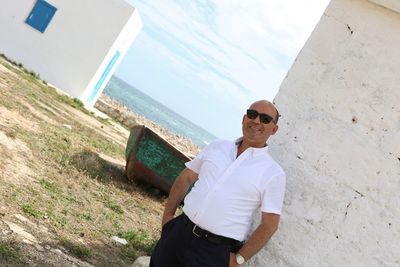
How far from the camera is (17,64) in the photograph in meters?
18.7

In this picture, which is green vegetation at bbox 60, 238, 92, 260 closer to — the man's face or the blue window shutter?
the man's face

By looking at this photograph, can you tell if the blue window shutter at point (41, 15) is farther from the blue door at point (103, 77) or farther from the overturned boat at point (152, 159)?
the overturned boat at point (152, 159)

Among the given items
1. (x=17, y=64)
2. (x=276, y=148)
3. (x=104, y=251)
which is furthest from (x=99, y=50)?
(x=276, y=148)

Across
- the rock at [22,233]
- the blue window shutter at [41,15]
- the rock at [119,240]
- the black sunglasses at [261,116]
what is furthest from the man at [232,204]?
the blue window shutter at [41,15]

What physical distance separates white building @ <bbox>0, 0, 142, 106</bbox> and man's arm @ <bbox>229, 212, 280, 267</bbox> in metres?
16.3

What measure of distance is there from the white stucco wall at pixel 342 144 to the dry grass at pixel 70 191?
7.68 ft

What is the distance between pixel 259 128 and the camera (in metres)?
3.46

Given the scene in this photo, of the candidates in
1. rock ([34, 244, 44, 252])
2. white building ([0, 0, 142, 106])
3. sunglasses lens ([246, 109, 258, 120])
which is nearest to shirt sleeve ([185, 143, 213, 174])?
sunglasses lens ([246, 109, 258, 120])

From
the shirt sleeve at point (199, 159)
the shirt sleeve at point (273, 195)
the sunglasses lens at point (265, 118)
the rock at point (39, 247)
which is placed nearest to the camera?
the shirt sleeve at point (273, 195)

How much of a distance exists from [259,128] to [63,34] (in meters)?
16.7

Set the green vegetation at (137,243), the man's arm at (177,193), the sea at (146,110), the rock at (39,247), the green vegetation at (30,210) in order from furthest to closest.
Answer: the sea at (146,110), the green vegetation at (137,243), the green vegetation at (30,210), the rock at (39,247), the man's arm at (177,193)

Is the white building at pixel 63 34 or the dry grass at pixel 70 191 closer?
the dry grass at pixel 70 191

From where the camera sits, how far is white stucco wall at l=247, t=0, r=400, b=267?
3.45 metres

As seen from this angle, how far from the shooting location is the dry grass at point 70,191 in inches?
217
